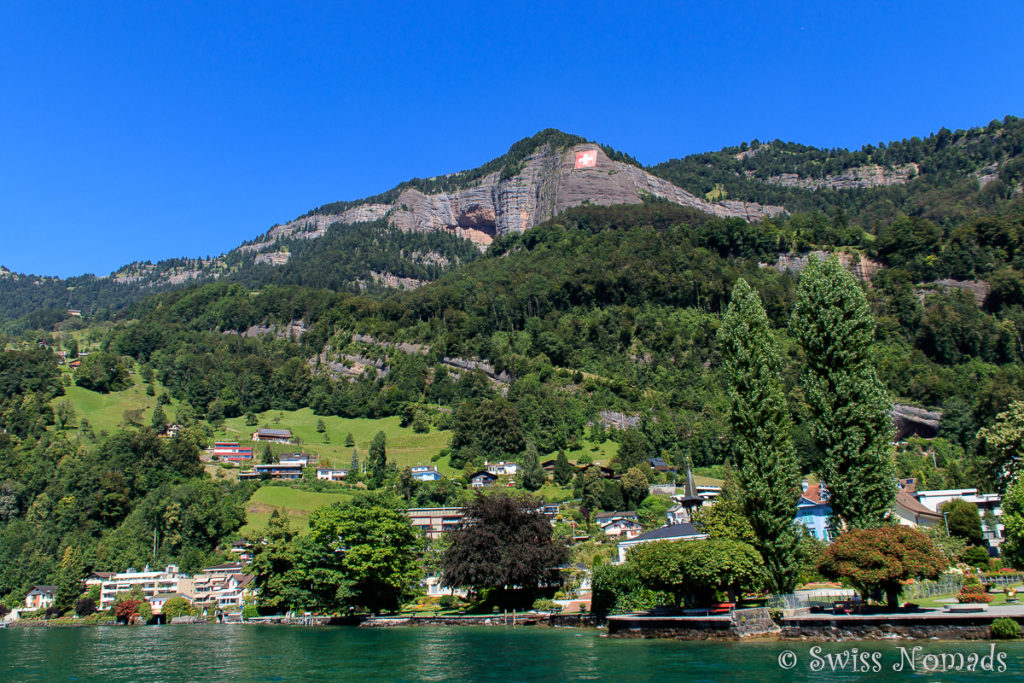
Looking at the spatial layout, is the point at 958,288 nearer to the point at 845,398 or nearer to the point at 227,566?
the point at 845,398

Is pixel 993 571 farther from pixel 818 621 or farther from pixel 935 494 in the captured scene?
pixel 935 494

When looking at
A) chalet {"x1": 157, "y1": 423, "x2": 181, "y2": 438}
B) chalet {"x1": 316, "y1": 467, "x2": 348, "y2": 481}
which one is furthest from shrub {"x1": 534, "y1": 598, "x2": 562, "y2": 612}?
chalet {"x1": 157, "y1": 423, "x2": 181, "y2": 438}

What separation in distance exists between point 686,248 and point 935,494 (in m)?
78.5

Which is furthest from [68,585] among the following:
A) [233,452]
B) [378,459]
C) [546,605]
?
[546,605]

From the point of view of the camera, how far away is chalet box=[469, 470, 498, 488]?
91.6 m

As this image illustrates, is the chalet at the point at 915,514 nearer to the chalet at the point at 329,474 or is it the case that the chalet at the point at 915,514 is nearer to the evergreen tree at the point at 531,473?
the evergreen tree at the point at 531,473

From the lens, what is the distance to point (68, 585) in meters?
82.3

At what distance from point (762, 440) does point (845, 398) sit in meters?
3.81

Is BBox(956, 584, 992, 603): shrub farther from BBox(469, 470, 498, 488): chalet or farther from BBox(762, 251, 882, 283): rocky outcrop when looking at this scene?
BBox(762, 251, 882, 283): rocky outcrop

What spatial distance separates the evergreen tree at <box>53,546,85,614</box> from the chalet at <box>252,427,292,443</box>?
36029 mm

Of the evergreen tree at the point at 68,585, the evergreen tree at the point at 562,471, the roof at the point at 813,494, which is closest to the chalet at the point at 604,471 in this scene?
the evergreen tree at the point at 562,471

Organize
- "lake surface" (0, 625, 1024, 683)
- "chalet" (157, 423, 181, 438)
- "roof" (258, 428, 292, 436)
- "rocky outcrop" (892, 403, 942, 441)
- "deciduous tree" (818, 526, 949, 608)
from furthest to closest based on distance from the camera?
1. "roof" (258, 428, 292, 436)
2. "chalet" (157, 423, 181, 438)
3. "rocky outcrop" (892, 403, 942, 441)
4. "deciduous tree" (818, 526, 949, 608)
5. "lake surface" (0, 625, 1024, 683)

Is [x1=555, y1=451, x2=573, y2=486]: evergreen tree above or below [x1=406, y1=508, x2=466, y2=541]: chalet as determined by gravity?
above

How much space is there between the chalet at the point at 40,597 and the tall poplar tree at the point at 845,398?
86828 mm
